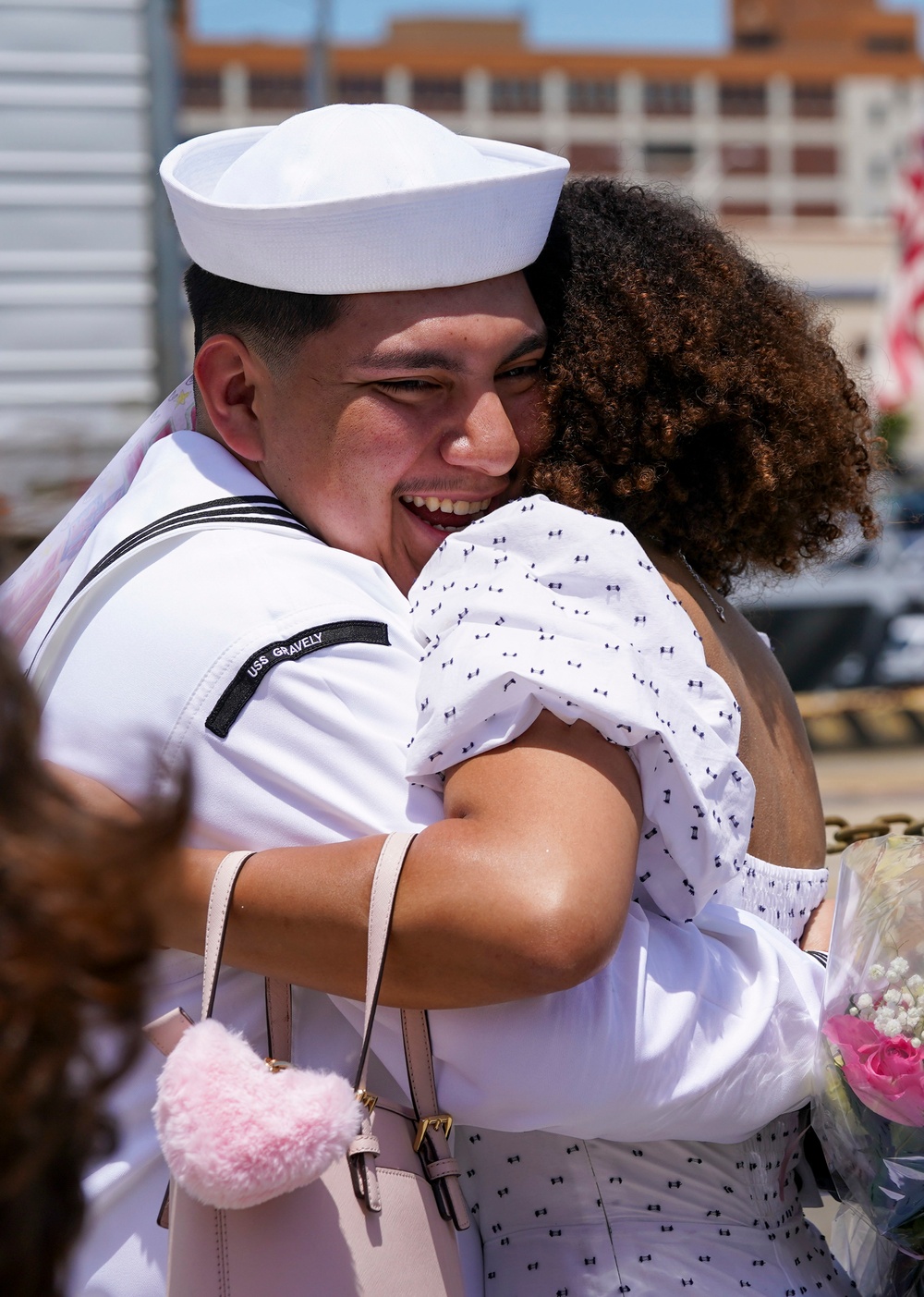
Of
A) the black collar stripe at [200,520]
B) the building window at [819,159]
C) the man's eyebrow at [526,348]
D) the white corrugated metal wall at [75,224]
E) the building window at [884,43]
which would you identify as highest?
the man's eyebrow at [526,348]

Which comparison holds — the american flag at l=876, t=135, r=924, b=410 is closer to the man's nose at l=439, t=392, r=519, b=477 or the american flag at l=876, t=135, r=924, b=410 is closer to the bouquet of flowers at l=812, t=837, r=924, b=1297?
the man's nose at l=439, t=392, r=519, b=477

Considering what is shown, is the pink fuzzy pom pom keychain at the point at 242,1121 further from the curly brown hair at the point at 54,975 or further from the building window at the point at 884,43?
the building window at the point at 884,43

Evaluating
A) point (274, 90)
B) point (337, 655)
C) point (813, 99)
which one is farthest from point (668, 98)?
point (337, 655)

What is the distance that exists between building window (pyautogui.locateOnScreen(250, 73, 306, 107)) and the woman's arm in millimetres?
82876

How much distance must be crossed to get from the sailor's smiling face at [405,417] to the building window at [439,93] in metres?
79.9

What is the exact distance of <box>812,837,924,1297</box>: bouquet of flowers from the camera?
1.48 meters

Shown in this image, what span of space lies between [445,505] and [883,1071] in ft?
2.78

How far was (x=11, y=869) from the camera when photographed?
745mm

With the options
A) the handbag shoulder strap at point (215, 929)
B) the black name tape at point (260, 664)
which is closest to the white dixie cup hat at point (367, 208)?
the black name tape at point (260, 664)

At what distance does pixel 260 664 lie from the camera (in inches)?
58.6

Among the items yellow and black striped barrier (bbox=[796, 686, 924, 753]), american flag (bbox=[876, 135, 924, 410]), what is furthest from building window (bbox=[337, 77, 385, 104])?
yellow and black striped barrier (bbox=[796, 686, 924, 753])

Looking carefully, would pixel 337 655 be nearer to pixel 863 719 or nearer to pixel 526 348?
pixel 526 348

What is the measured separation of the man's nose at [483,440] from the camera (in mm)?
1758

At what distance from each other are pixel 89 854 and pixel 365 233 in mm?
1131
